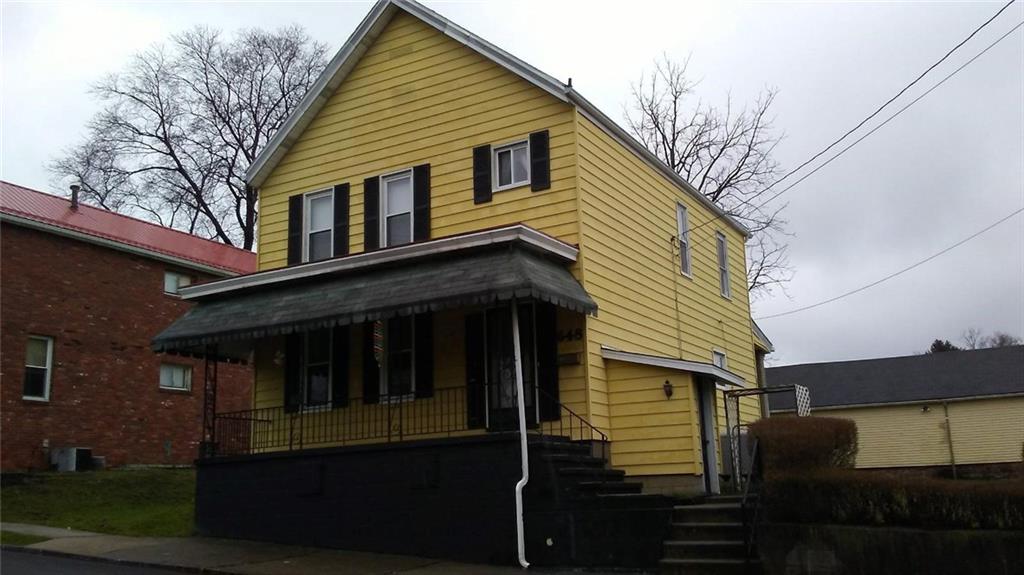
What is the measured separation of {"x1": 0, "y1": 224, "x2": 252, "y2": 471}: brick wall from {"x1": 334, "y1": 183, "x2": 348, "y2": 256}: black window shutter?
32.4ft

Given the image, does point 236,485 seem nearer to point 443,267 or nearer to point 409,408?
point 409,408

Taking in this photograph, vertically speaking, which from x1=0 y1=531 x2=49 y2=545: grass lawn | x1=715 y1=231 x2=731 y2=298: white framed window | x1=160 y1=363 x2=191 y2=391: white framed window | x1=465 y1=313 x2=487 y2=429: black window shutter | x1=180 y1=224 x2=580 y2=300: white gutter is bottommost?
x1=0 y1=531 x2=49 y2=545: grass lawn

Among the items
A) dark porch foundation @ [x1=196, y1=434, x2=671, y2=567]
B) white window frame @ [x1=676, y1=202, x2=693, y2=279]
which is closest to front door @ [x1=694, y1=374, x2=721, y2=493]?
dark porch foundation @ [x1=196, y1=434, x2=671, y2=567]

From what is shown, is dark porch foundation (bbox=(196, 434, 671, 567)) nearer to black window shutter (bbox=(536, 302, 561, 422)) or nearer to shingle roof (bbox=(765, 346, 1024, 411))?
black window shutter (bbox=(536, 302, 561, 422))

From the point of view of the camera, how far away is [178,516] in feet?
56.6

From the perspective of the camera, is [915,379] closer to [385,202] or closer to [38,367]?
[385,202]

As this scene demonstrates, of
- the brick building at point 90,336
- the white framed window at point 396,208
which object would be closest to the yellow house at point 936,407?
the brick building at point 90,336

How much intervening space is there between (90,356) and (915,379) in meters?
30.0

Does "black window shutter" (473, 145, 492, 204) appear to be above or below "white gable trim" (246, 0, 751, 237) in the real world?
below

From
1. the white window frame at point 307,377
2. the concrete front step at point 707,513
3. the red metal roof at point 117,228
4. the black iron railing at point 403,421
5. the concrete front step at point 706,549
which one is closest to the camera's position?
the concrete front step at point 706,549

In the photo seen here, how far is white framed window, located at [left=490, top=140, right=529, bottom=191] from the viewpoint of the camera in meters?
15.7

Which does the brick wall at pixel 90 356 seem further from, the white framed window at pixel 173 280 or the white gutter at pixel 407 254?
the white gutter at pixel 407 254

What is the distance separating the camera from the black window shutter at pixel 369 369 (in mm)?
15789

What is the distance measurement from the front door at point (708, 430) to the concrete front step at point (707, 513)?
9.76 ft
